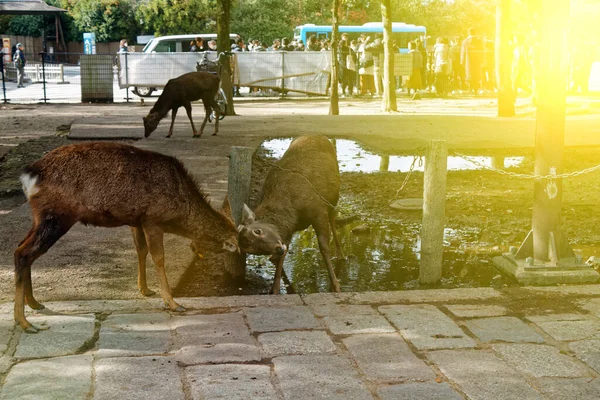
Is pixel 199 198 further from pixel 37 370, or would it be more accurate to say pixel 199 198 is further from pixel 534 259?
pixel 534 259

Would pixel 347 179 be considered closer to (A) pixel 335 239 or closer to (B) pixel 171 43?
(A) pixel 335 239

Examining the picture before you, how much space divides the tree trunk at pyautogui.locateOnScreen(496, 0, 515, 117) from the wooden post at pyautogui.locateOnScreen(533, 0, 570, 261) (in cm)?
1277

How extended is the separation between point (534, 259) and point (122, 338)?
3549 millimetres

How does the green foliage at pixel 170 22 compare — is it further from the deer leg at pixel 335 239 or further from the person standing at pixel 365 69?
the deer leg at pixel 335 239

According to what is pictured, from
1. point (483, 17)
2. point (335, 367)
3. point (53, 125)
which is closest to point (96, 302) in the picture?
point (335, 367)

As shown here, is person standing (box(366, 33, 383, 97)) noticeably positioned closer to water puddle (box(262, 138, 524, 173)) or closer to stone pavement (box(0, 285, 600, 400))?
water puddle (box(262, 138, 524, 173))

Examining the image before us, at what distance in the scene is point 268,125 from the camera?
1672 centimetres

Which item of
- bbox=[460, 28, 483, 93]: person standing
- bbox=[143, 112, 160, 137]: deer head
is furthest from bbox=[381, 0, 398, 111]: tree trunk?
bbox=[143, 112, 160, 137]: deer head

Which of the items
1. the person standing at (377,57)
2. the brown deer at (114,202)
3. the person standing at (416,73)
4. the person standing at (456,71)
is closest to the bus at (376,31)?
the person standing at (456,71)

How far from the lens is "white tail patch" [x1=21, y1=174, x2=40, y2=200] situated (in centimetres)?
523

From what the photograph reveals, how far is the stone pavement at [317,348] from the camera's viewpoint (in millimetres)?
4258

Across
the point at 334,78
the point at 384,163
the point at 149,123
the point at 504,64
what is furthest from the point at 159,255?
the point at 504,64

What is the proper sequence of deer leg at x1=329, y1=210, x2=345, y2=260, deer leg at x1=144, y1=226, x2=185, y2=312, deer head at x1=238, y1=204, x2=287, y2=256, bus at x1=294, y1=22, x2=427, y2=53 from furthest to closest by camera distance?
1. bus at x1=294, y1=22, x2=427, y2=53
2. deer leg at x1=329, y1=210, x2=345, y2=260
3. deer head at x1=238, y1=204, x2=287, y2=256
4. deer leg at x1=144, y1=226, x2=185, y2=312

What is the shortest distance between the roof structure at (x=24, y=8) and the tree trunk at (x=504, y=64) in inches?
562
